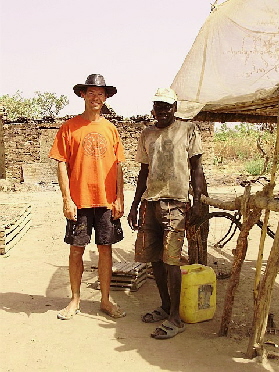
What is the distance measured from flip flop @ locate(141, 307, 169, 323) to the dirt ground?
0.21ft

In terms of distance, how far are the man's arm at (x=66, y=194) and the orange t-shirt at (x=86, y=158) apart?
0.16 ft

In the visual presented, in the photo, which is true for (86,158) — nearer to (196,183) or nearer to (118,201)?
(118,201)

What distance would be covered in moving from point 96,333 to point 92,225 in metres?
0.95

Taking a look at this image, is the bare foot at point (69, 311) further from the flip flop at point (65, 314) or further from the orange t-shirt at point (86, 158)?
the orange t-shirt at point (86, 158)

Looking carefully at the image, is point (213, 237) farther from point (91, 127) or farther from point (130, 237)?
point (91, 127)

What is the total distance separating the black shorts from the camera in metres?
4.08

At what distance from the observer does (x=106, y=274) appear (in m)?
4.27

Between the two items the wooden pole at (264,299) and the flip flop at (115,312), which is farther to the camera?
the flip flop at (115,312)

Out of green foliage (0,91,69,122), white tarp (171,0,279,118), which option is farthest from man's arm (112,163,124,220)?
green foliage (0,91,69,122)

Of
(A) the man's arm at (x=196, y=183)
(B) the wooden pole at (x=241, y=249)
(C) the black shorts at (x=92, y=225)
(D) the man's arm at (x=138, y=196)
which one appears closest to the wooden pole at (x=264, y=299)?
(B) the wooden pole at (x=241, y=249)

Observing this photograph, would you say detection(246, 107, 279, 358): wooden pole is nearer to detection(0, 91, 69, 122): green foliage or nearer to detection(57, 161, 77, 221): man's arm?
detection(57, 161, 77, 221): man's arm

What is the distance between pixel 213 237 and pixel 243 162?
13922 millimetres

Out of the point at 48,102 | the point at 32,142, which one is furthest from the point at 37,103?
the point at 32,142

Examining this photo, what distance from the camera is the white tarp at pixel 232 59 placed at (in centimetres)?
396
